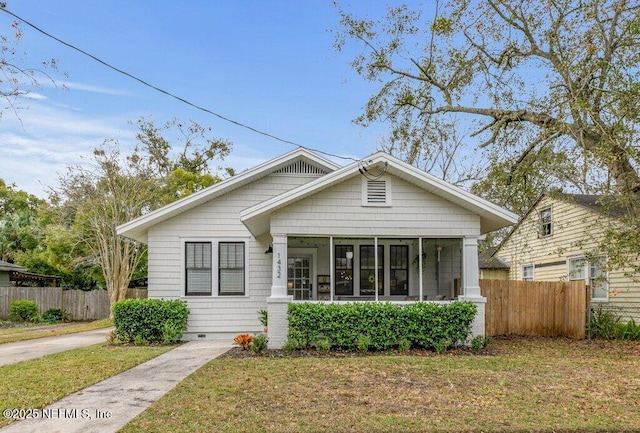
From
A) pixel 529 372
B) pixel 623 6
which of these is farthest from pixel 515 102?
pixel 529 372

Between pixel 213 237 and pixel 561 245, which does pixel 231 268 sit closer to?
pixel 213 237

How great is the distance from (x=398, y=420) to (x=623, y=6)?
13.8 meters

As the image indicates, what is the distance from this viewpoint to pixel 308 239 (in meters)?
14.4

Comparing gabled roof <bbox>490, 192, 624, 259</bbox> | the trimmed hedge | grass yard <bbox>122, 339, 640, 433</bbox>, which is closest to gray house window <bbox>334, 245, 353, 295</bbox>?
the trimmed hedge

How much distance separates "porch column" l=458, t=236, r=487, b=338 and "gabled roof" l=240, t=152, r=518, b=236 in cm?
83

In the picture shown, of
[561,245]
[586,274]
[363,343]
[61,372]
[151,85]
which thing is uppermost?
[151,85]

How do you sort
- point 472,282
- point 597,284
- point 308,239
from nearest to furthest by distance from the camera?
point 472,282 < point 308,239 < point 597,284

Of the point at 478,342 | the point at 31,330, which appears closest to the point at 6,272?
the point at 31,330

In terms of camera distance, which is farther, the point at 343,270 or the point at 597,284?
the point at 597,284

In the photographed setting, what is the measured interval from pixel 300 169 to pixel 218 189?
2.55m

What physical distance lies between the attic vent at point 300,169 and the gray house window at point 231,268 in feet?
8.26

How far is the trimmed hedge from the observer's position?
11.3 metres

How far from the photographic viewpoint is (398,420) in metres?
6.00

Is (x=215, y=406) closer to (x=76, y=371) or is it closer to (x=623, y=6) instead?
(x=76, y=371)
